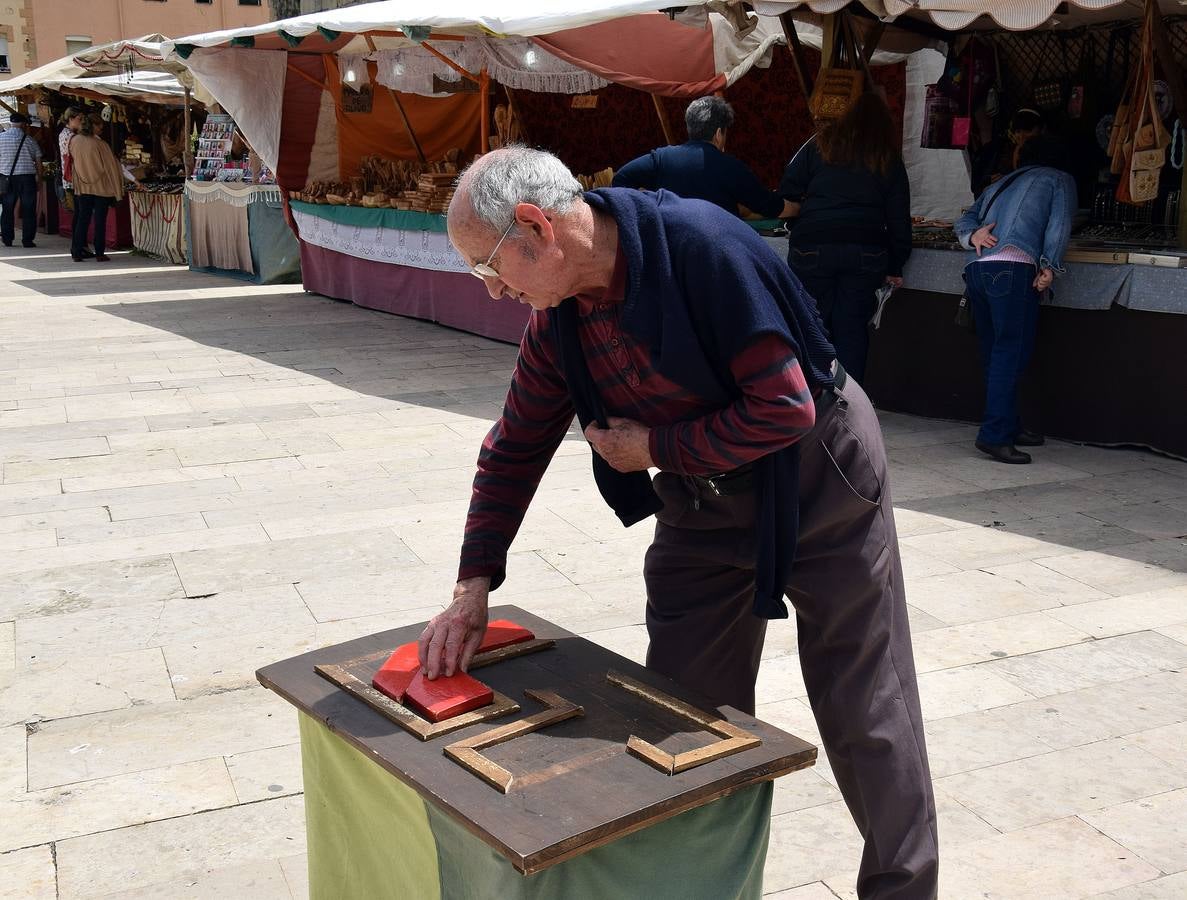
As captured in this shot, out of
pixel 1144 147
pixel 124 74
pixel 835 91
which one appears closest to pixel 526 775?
pixel 1144 147

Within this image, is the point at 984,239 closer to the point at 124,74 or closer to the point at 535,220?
the point at 535,220

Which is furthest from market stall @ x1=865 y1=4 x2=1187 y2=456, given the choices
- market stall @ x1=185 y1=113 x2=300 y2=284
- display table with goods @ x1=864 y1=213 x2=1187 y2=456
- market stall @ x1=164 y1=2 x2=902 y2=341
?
market stall @ x1=185 y1=113 x2=300 y2=284

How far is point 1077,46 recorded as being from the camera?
24.8ft

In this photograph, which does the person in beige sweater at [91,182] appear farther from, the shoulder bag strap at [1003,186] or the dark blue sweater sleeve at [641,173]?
the shoulder bag strap at [1003,186]

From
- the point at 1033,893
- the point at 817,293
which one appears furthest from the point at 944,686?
the point at 817,293

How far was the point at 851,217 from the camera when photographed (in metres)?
6.45

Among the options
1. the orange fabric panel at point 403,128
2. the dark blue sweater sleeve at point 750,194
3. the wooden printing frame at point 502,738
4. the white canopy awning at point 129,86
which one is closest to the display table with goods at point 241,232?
the orange fabric panel at point 403,128

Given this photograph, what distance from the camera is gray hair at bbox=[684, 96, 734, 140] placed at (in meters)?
6.72

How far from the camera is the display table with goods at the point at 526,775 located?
68.9 inches

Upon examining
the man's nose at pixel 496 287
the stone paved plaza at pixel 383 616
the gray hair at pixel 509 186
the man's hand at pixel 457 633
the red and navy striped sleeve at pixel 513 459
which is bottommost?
the stone paved plaza at pixel 383 616

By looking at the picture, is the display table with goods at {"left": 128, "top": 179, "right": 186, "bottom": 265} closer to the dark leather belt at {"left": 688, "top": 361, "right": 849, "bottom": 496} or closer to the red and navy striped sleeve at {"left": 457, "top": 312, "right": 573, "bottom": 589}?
the red and navy striped sleeve at {"left": 457, "top": 312, "right": 573, "bottom": 589}

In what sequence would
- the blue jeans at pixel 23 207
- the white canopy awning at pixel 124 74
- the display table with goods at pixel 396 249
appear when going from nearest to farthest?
1. the display table with goods at pixel 396 249
2. the white canopy awning at pixel 124 74
3. the blue jeans at pixel 23 207

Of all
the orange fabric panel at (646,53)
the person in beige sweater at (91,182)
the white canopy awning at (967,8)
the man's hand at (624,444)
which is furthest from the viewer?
the person in beige sweater at (91,182)

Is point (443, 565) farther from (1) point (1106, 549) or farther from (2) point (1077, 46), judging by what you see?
(2) point (1077, 46)
